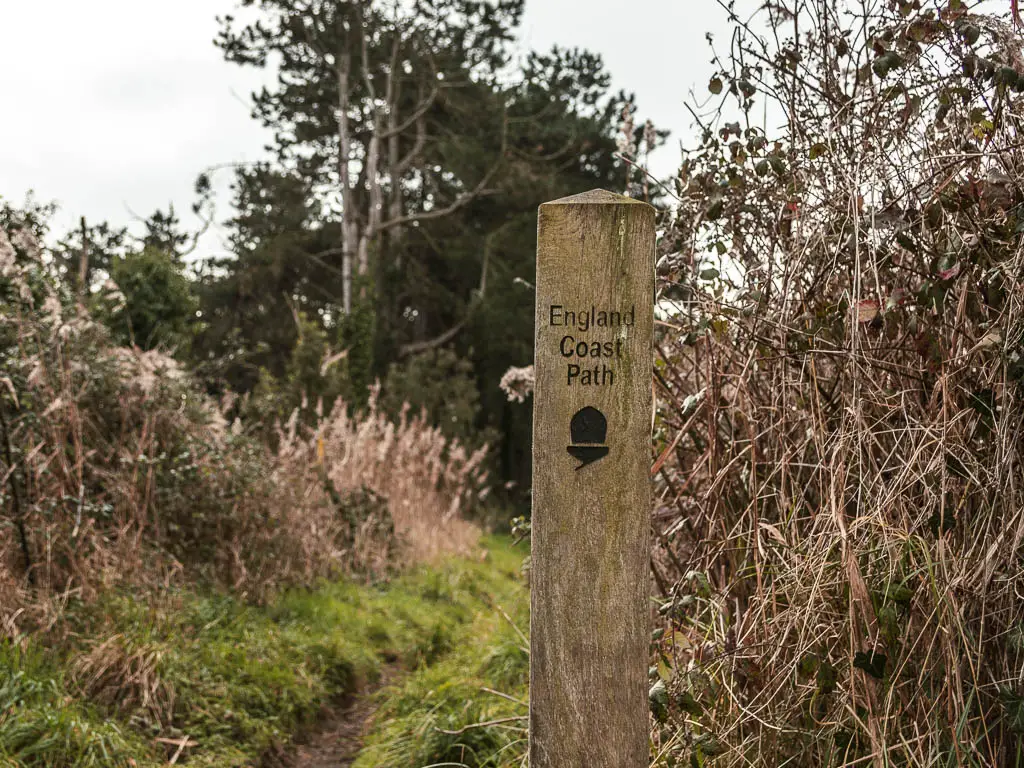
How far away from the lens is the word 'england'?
1902 millimetres

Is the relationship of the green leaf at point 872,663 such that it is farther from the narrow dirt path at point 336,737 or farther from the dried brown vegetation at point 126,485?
the dried brown vegetation at point 126,485

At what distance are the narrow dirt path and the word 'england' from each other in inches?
118

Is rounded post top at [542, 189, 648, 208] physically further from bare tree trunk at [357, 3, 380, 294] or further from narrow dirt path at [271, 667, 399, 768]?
bare tree trunk at [357, 3, 380, 294]

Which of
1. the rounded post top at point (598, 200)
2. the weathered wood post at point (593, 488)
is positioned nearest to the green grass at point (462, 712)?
the weathered wood post at point (593, 488)

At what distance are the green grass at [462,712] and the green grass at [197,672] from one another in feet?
0.14

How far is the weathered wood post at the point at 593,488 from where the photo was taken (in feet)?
6.19

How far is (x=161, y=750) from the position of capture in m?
3.70

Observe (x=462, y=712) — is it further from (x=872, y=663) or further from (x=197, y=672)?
(x=872, y=663)

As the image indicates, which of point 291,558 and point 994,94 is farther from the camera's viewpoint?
point 291,558

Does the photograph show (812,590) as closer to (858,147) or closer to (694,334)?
(694,334)

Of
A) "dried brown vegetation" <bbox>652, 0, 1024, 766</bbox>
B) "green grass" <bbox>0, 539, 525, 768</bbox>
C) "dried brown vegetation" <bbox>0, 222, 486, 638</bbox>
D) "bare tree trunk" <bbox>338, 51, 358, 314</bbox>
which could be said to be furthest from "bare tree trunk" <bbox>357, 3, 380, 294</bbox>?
"dried brown vegetation" <bbox>652, 0, 1024, 766</bbox>

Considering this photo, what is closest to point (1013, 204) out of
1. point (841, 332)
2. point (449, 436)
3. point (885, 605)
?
point (841, 332)

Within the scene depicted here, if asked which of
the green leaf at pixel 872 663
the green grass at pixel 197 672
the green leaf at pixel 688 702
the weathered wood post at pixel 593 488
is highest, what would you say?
the weathered wood post at pixel 593 488

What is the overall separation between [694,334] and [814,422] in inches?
16.6
